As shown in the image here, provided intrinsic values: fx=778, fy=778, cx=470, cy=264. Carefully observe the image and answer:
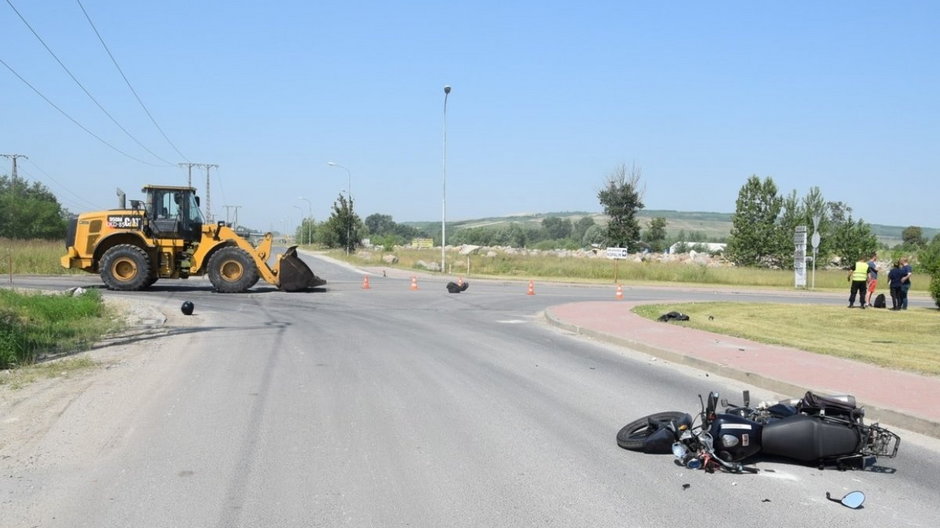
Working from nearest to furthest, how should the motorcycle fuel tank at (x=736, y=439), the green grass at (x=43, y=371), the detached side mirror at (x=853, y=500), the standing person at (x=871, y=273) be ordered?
the detached side mirror at (x=853, y=500) → the motorcycle fuel tank at (x=736, y=439) → the green grass at (x=43, y=371) → the standing person at (x=871, y=273)

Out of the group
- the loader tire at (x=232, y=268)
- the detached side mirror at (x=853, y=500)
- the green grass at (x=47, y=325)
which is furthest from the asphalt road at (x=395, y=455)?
the loader tire at (x=232, y=268)

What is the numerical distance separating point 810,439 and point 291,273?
22735 mm

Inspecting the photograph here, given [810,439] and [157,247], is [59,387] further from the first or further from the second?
[157,247]

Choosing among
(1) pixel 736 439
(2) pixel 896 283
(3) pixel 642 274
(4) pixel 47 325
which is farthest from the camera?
(3) pixel 642 274

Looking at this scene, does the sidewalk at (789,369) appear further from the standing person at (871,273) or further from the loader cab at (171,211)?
the loader cab at (171,211)

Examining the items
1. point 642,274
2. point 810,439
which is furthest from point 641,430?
point 642,274

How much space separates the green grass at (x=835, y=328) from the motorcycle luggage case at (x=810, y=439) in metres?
5.92

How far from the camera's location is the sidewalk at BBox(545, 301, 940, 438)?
8.57 meters

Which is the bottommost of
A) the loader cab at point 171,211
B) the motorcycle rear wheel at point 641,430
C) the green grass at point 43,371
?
the green grass at point 43,371

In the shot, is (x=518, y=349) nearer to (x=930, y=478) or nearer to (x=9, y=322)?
(x=930, y=478)

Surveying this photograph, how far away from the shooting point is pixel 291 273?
89.4 ft

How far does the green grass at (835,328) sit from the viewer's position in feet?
43.6

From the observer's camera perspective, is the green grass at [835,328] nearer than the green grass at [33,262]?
Yes

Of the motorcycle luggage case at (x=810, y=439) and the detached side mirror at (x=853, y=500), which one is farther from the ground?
the motorcycle luggage case at (x=810, y=439)
